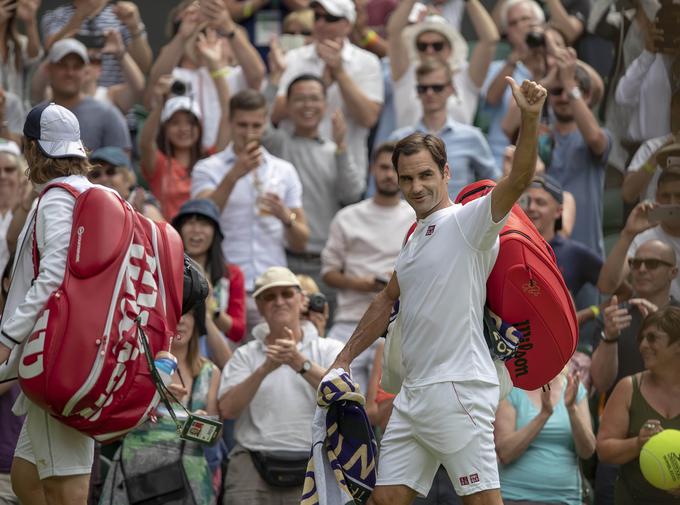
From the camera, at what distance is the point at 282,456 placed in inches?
288

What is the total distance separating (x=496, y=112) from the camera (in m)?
10.8

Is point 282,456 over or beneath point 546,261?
beneath

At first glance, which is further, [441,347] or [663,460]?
[663,460]

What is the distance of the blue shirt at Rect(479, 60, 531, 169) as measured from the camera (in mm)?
10609

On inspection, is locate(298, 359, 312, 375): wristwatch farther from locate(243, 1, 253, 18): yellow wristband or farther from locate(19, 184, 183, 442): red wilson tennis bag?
locate(243, 1, 253, 18): yellow wristband

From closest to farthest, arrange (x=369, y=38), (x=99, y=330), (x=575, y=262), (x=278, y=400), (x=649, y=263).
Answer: (x=99, y=330), (x=278, y=400), (x=649, y=263), (x=575, y=262), (x=369, y=38)

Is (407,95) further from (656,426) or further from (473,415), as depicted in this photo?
(473,415)

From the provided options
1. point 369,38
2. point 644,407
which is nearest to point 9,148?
point 369,38

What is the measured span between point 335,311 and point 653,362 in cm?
263

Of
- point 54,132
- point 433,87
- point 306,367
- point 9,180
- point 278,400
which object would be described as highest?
point 54,132

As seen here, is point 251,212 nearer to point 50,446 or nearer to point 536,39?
point 536,39

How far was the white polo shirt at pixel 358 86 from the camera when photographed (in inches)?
408

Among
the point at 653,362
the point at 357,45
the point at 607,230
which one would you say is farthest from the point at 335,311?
the point at 357,45

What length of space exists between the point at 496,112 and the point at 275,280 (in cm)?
369
